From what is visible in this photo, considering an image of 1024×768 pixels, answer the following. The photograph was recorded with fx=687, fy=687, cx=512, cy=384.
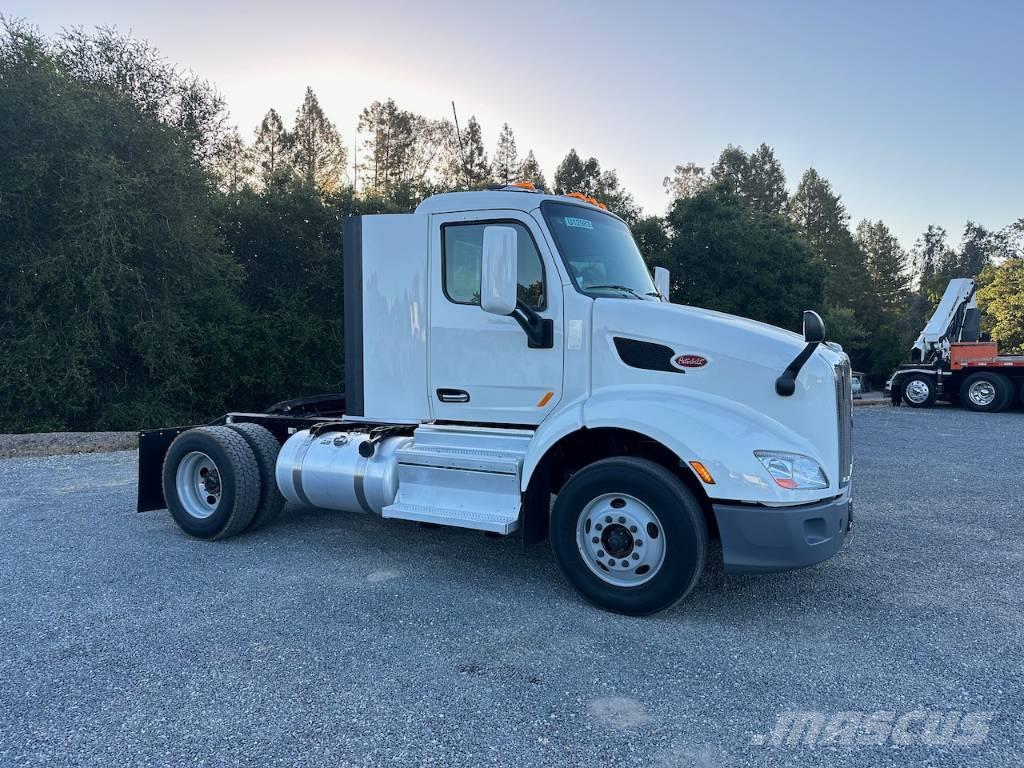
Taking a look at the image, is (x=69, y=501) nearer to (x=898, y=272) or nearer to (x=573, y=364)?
(x=573, y=364)

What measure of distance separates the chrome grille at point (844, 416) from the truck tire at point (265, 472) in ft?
14.4

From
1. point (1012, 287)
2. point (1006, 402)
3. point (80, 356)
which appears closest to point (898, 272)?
point (1012, 287)

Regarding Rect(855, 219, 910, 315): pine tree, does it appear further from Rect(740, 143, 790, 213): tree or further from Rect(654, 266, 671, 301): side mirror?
Rect(654, 266, 671, 301): side mirror

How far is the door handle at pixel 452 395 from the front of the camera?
5105 mm

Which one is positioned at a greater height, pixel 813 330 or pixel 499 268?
pixel 499 268

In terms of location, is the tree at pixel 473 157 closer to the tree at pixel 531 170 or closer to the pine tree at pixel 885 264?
the tree at pixel 531 170

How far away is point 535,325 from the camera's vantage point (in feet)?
15.3

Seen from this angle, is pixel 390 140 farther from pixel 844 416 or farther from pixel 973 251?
pixel 973 251

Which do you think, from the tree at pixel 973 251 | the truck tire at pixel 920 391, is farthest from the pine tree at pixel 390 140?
the tree at pixel 973 251

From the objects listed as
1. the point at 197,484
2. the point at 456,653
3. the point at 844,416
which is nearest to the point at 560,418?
the point at 456,653

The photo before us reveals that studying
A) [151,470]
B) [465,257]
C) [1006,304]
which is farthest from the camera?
[1006,304]

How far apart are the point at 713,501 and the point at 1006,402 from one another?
60.5 feet

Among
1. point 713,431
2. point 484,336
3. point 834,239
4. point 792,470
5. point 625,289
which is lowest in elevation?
point 792,470

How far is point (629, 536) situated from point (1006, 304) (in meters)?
53.7
